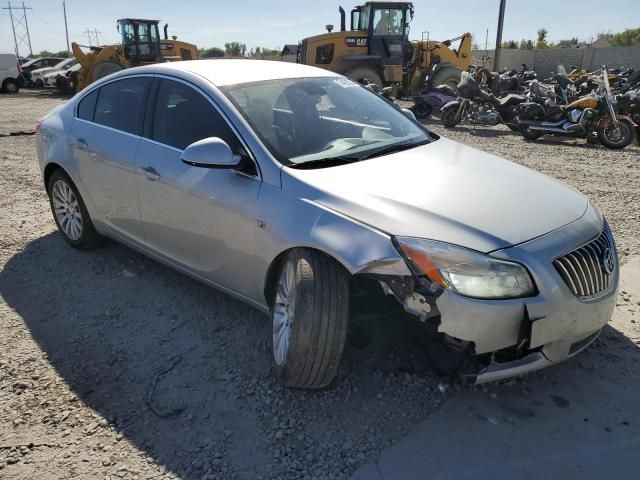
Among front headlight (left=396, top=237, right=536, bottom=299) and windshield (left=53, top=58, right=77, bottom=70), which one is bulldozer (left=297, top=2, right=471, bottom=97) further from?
windshield (left=53, top=58, right=77, bottom=70)

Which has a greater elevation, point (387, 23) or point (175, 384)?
point (387, 23)

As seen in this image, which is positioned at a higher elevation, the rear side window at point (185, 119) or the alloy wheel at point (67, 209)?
the rear side window at point (185, 119)

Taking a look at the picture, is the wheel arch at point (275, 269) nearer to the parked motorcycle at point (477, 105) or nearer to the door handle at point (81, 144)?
the door handle at point (81, 144)

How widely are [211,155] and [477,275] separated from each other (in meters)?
1.52

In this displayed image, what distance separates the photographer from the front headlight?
2.24m

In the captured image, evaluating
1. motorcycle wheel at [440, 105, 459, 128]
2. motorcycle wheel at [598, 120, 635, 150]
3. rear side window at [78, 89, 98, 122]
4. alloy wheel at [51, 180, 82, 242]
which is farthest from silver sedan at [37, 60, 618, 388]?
motorcycle wheel at [440, 105, 459, 128]

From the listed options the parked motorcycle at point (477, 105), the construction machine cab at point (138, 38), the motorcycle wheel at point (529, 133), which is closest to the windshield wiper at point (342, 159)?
the motorcycle wheel at point (529, 133)

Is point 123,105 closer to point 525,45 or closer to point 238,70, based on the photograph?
point 238,70

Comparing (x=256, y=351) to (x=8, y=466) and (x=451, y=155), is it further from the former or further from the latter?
(x=451, y=155)

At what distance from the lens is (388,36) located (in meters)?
16.5

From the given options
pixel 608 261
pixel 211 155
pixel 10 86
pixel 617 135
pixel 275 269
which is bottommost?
pixel 617 135

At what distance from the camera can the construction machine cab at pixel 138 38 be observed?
20672 mm

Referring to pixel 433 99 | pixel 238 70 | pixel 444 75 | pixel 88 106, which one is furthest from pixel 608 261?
pixel 444 75

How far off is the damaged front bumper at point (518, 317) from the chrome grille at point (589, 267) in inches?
0.9
